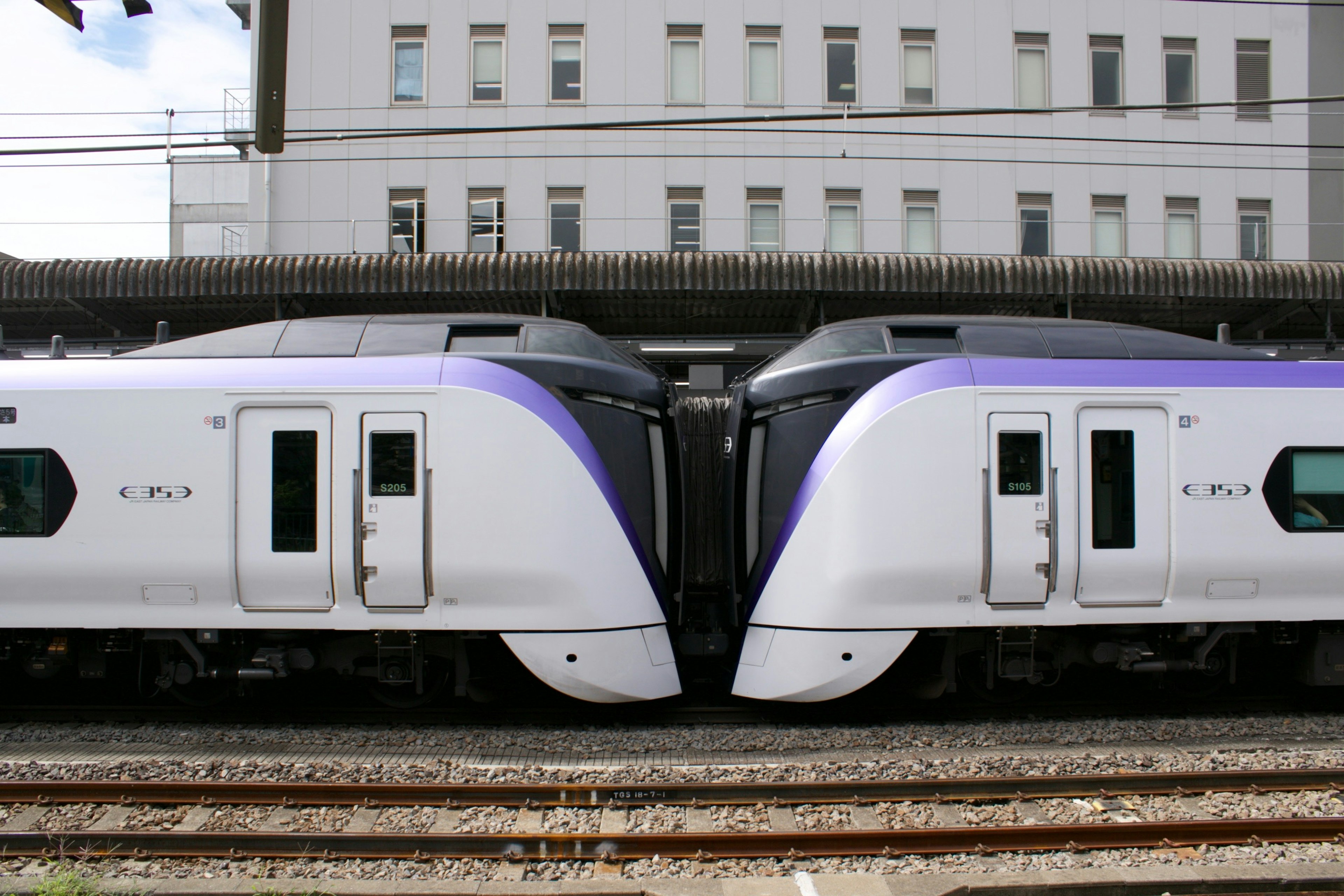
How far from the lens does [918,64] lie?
13852 millimetres

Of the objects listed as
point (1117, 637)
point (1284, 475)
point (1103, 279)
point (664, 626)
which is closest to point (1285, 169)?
point (1103, 279)

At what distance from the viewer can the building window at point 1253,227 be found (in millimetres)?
13930

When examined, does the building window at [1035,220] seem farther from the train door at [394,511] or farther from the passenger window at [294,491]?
the passenger window at [294,491]

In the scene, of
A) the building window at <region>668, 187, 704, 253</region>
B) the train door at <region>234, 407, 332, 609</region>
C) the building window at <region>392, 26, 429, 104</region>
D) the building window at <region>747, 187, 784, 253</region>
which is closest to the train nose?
the train door at <region>234, 407, 332, 609</region>

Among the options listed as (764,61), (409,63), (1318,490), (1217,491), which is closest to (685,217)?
(764,61)

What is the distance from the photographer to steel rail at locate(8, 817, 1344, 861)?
397cm

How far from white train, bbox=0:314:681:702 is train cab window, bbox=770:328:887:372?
173cm

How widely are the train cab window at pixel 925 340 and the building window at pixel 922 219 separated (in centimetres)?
836

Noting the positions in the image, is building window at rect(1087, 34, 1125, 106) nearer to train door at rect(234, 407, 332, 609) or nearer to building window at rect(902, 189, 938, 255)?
building window at rect(902, 189, 938, 255)

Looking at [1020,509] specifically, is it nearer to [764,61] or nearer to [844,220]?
[844,220]

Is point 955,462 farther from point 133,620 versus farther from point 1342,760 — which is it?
point 133,620

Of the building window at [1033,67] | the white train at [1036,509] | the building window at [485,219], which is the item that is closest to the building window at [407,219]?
the building window at [485,219]

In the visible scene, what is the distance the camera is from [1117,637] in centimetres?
587

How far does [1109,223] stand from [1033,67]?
10.7 feet
